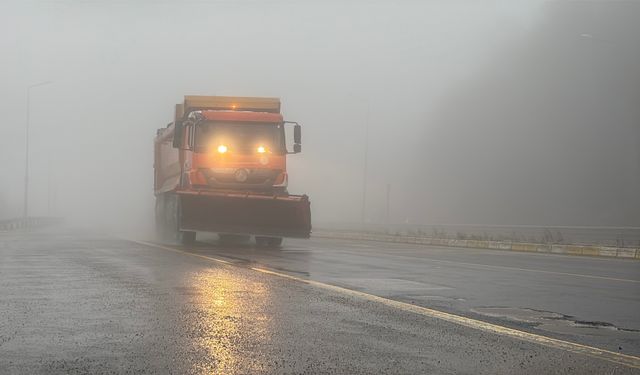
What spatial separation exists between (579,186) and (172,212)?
4847 centimetres

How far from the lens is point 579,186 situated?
6238 centimetres

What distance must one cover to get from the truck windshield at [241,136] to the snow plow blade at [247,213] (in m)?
1.33

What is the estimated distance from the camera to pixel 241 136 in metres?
20.4

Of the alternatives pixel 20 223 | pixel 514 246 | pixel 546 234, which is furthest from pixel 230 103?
pixel 20 223

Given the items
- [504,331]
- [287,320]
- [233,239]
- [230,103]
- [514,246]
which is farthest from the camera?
[514,246]

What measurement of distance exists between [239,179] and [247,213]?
0.99 m

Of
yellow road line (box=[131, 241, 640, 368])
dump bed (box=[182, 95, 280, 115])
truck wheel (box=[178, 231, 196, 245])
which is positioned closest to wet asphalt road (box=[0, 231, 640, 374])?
yellow road line (box=[131, 241, 640, 368])

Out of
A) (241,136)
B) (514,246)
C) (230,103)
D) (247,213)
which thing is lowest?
(514,246)

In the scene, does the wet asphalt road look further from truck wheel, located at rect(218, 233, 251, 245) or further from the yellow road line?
truck wheel, located at rect(218, 233, 251, 245)

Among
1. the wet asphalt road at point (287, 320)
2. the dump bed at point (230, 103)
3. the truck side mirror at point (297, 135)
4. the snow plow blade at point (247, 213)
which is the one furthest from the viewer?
the dump bed at point (230, 103)

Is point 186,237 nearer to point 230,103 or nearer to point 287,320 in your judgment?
point 230,103

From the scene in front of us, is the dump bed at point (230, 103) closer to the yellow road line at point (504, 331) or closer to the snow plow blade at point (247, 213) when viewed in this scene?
the snow plow blade at point (247, 213)

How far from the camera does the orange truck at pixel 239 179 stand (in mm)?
20141

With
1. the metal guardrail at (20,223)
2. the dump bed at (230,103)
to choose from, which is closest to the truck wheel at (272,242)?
the dump bed at (230,103)
